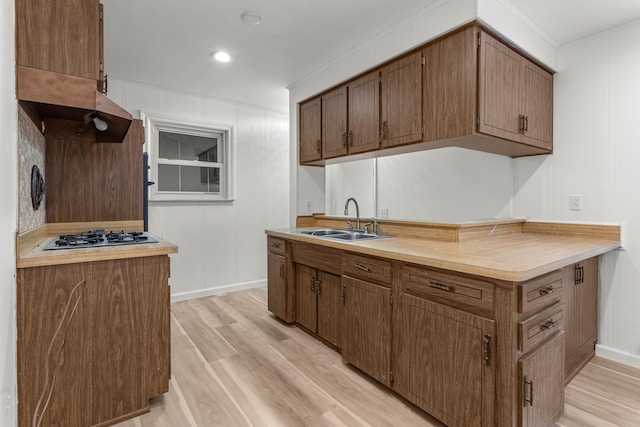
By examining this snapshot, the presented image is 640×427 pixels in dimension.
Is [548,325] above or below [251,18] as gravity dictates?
below

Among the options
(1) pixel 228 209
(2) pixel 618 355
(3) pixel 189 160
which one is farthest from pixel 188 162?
(2) pixel 618 355

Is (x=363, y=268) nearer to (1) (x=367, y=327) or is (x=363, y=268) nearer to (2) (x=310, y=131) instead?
(1) (x=367, y=327)

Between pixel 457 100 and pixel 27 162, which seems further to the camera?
pixel 457 100

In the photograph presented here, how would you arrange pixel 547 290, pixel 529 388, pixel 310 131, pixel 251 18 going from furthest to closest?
pixel 310 131 → pixel 251 18 → pixel 547 290 → pixel 529 388

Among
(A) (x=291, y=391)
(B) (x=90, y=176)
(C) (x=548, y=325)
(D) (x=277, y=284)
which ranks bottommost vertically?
(A) (x=291, y=391)

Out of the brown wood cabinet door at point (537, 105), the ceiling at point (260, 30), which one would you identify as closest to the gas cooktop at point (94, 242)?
the ceiling at point (260, 30)

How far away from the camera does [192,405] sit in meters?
1.83

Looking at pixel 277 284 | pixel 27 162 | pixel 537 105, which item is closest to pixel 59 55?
pixel 27 162

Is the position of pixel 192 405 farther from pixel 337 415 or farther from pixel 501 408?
pixel 501 408

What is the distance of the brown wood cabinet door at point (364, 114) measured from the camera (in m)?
2.56

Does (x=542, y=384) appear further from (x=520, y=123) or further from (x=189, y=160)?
(x=189, y=160)

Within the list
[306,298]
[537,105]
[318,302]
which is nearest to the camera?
[537,105]

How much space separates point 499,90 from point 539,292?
130 cm

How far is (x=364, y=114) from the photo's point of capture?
2.68m
